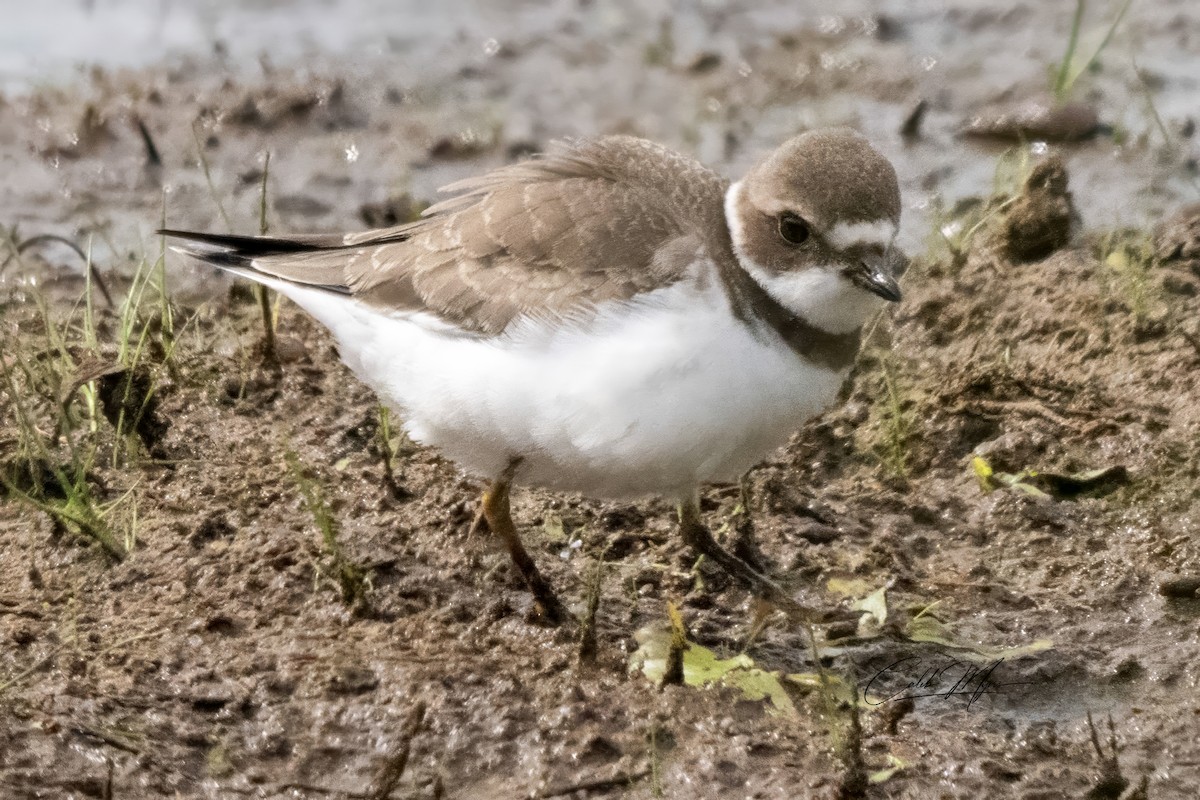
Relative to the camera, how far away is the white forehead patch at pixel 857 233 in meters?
4.34

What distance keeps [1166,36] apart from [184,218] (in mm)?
6130

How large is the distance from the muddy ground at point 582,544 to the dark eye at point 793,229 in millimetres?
1222

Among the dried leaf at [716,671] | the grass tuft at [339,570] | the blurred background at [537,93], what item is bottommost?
the dried leaf at [716,671]

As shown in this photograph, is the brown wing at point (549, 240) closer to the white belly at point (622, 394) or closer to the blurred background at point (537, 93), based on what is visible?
the white belly at point (622, 394)

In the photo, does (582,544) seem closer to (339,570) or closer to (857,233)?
(339,570)

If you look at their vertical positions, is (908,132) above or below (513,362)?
above

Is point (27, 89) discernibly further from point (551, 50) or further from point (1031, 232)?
point (1031, 232)

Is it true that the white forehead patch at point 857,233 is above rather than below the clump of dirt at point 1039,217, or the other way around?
below

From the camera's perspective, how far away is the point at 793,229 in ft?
14.5

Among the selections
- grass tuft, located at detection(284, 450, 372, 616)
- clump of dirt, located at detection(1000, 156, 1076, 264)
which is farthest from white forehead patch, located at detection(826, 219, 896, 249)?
clump of dirt, located at detection(1000, 156, 1076, 264)

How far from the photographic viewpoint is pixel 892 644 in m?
4.65

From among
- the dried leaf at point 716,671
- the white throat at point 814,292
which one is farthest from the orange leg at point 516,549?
the white throat at point 814,292

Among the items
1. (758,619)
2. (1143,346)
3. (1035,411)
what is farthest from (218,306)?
(1143,346)

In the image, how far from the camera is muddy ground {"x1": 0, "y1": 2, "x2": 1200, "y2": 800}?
4070 millimetres
